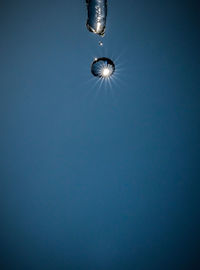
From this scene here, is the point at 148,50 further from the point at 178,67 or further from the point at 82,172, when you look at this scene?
the point at 82,172

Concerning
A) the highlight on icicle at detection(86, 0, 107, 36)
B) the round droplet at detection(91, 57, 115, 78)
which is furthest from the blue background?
the highlight on icicle at detection(86, 0, 107, 36)

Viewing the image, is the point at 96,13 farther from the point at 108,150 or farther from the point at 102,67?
the point at 108,150

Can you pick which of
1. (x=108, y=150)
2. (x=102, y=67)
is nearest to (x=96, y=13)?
(x=102, y=67)

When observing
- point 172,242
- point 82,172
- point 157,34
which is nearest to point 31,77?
point 82,172

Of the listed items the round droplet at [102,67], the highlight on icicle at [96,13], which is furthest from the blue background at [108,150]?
the highlight on icicle at [96,13]

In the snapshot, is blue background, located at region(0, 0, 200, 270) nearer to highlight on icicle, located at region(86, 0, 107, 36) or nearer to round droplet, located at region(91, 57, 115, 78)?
Answer: round droplet, located at region(91, 57, 115, 78)

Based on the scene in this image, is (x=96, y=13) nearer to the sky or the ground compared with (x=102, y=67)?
nearer to the ground
